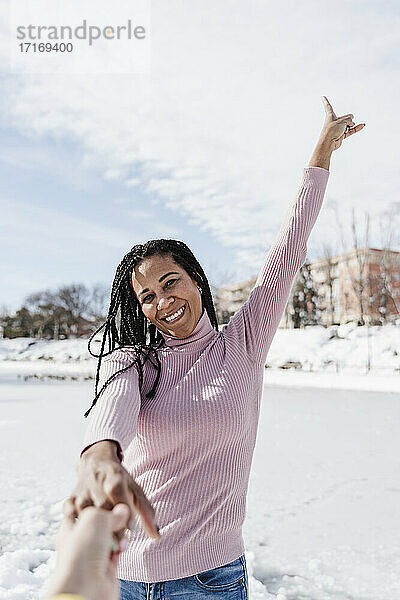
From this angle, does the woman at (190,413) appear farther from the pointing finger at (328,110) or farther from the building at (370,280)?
the building at (370,280)

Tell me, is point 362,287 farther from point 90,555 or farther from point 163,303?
point 90,555

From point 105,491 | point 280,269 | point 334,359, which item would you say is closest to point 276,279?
point 280,269

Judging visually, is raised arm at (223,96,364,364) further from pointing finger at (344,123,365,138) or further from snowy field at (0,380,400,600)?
snowy field at (0,380,400,600)

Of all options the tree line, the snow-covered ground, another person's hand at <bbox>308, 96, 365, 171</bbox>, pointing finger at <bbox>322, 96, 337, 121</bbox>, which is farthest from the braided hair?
Answer: the tree line

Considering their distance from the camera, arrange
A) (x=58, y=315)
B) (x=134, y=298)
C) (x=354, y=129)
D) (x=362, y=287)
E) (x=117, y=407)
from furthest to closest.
→ (x=58, y=315) < (x=362, y=287) < (x=354, y=129) < (x=134, y=298) < (x=117, y=407)

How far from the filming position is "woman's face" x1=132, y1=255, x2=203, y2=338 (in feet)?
4.44

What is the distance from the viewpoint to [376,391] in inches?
576

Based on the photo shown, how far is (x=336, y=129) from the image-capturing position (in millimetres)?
1528

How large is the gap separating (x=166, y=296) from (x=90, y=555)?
32.4 inches

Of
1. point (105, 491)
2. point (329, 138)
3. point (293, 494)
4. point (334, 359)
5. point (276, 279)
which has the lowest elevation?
point (334, 359)

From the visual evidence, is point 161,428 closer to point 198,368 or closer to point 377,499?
point 198,368

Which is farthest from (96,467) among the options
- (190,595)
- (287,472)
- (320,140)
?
(287,472)

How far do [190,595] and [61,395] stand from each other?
1294cm

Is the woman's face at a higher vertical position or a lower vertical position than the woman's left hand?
lower
